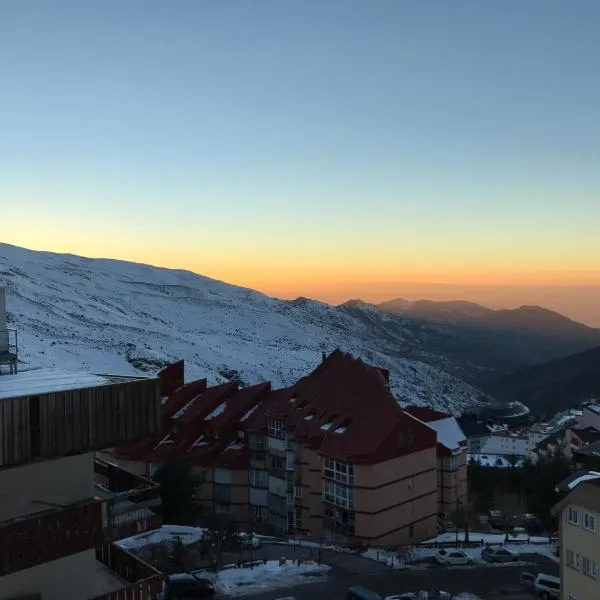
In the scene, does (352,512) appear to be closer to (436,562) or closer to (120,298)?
(436,562)

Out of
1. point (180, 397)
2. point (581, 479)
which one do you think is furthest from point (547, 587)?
point (180, 397)

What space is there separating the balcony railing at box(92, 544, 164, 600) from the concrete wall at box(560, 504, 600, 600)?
17.3 m

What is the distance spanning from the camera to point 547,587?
96.9ft

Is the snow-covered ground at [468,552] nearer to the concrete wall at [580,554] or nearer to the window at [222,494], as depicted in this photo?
the concrete wall at [580,554]

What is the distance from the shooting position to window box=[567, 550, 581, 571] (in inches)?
987

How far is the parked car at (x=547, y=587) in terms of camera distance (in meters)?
29.3

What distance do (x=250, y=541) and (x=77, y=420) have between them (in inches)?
1150

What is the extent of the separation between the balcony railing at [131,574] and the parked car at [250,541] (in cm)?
2463

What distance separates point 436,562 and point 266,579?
9.33m

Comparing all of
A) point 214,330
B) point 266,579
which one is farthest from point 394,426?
point 214,330

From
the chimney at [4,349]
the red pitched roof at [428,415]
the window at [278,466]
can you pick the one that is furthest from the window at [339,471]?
the chimney at [4,349]

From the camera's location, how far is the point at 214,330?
182 m

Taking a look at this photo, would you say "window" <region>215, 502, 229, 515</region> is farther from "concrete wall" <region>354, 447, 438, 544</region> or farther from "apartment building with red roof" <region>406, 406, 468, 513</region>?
"apartment building with red roof" <region>406, 406, 468, 513</region>

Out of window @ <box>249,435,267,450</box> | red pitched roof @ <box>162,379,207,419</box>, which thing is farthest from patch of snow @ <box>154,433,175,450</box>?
window @ <box>249,435,267,450</box>
